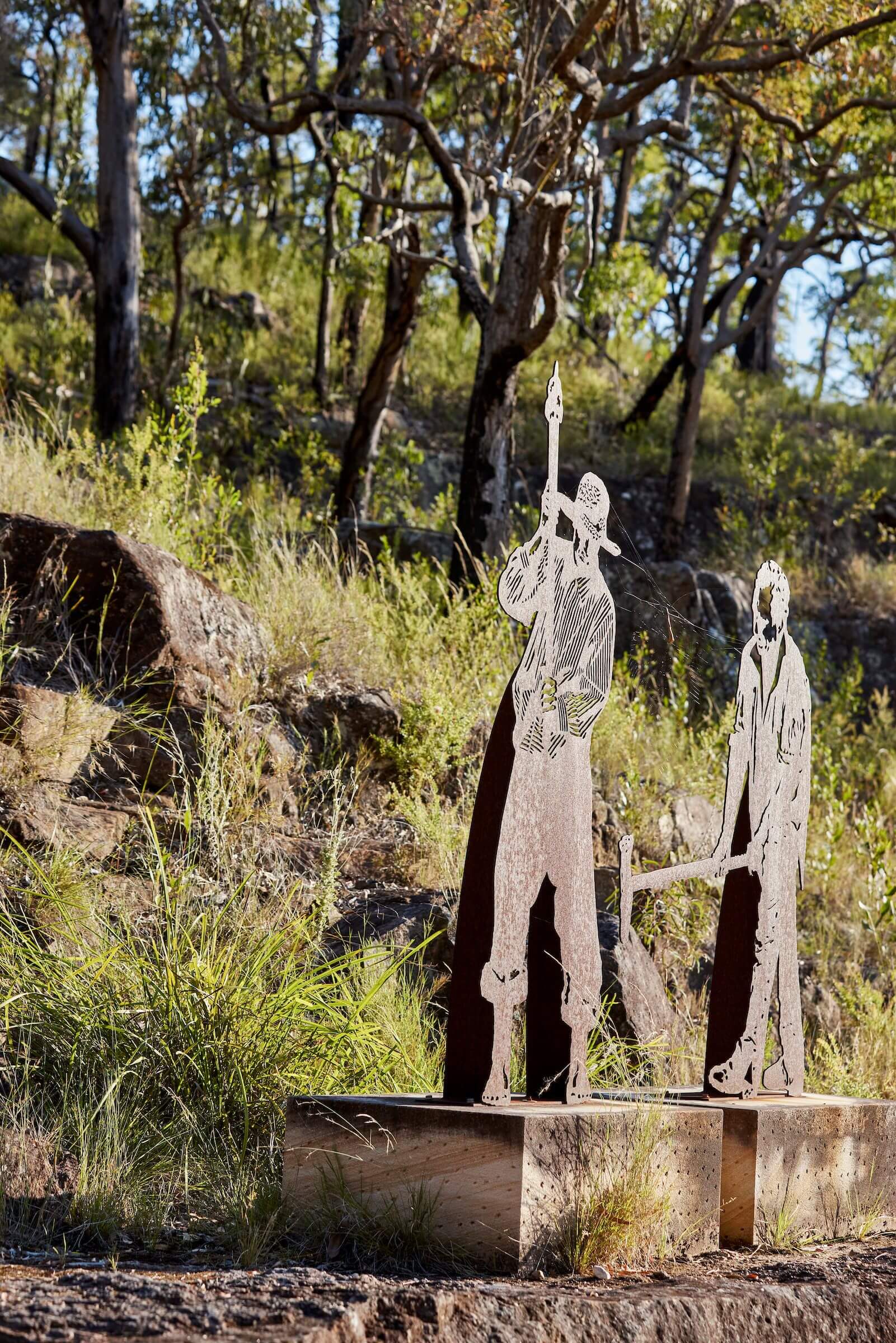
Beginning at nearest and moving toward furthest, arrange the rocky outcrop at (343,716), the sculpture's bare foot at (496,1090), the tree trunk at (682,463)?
the sculpture's bare foot at (496,1090) < the rocky outcrop at (343,716) < the tree trunk at (682,463)

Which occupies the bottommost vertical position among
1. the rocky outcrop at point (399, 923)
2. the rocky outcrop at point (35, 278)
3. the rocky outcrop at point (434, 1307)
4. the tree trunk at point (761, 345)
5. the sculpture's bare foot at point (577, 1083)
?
the rocky outcrop at point (434, 1307)

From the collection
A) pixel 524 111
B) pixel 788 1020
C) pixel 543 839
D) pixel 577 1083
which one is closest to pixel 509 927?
pixel 543 839

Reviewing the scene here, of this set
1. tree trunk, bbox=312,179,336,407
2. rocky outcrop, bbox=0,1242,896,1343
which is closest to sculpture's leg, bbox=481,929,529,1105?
rocky outcrop, bbox=0,1242,896,1343

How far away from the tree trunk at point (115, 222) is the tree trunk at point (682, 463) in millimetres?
5653

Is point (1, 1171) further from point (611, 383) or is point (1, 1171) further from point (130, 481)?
point (611, 383)

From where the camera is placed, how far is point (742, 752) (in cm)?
429

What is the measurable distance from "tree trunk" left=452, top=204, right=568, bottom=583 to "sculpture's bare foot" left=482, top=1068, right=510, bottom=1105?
619cm

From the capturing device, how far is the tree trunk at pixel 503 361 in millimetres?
9406

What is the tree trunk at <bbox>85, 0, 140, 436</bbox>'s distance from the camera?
37.7 ft

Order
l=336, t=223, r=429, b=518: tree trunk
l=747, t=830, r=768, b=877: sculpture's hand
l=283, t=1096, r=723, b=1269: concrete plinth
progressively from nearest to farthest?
l=283, t=1096, r=723, b=1269: concrete plinth, l=747, t=830, r=768, b=877: sculpture's hand, l=336, t=223, r=429, b=518: tree trunk

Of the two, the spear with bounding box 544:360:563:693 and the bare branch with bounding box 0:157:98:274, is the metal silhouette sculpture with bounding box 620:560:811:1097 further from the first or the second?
the bare branch with bounding box 0:157:98:274

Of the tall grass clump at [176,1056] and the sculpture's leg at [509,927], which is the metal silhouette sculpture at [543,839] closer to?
the sculpture's leg at [509,927]

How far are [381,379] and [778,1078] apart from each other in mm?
8459

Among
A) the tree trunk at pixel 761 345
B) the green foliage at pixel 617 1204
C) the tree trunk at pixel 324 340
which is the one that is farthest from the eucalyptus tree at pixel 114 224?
the tree trunk at pixel 761 345
